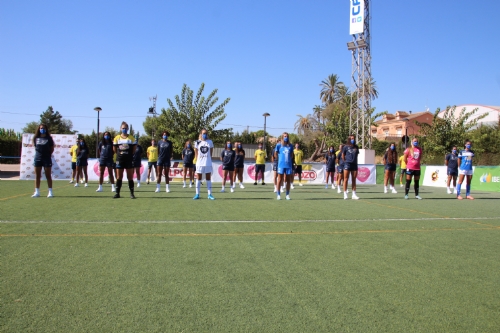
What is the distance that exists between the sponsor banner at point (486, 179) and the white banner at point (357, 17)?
18.5 metres

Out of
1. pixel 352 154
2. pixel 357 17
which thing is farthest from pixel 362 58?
pixel 352 154

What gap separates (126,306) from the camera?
9.30 ft

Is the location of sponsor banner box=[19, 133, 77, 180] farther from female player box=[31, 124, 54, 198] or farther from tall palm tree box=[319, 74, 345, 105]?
Result: tall palm tree box=[319, 74, 345, 105]

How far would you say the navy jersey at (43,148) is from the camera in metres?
→ 10.1

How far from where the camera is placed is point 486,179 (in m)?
18.9

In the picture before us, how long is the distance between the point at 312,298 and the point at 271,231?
2673 mm

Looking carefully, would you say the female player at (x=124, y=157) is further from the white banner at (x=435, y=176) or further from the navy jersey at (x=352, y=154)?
the white banner at (x=435, y=176)

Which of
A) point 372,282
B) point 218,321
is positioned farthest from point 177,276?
point 372,282

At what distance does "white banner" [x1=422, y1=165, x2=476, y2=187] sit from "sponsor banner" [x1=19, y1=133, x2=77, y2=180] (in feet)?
66.4

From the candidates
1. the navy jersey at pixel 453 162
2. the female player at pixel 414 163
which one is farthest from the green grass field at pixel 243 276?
the navy jersey at pixel 453 162

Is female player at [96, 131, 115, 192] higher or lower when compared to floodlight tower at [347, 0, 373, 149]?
lower

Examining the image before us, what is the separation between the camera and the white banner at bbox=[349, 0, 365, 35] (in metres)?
33.5

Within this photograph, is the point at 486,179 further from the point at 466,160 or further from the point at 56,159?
the point at 56,159

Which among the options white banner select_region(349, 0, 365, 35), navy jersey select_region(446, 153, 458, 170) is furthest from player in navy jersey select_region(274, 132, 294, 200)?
white banner select_region(349, 0, 365, 35)
